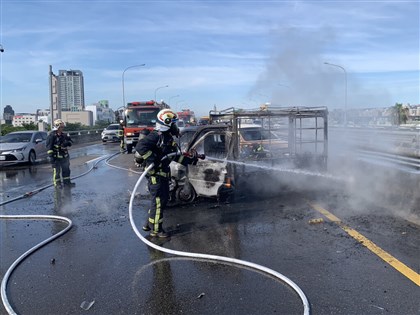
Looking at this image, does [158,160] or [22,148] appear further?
[22,148]

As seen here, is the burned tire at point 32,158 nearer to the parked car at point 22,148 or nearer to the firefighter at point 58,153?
the parked car at point 22,148

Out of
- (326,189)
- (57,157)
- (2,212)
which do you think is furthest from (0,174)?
(326,189)

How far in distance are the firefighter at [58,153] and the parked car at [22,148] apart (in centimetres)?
631

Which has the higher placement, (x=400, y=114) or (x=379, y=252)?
(x=400, y=114)

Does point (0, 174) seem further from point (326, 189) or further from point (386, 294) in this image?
point (386, 294)

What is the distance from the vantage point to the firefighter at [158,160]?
5.56 meters

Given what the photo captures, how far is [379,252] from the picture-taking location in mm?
4641

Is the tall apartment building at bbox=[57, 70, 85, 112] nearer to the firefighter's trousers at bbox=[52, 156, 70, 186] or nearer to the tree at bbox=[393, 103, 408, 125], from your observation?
the firefighter's trousers at bbox=[52, 156, 70, 186]

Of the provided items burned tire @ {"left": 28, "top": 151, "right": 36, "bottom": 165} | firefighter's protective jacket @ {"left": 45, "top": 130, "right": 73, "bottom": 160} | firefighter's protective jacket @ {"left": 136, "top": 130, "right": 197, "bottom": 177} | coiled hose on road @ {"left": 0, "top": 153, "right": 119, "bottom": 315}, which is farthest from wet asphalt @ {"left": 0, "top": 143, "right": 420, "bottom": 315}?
burned tire @ {"left": 28, "top": 151, "right": 36, "bottom": 165}

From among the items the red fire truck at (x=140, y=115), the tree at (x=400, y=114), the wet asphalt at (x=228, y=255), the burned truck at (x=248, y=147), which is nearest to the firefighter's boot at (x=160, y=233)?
the wet asphalt at (x=228, y=255)

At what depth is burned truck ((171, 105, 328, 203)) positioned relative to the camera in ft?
24.3

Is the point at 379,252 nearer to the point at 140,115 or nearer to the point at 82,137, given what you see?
the point at 140,115

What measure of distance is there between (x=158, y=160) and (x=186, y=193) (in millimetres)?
2038

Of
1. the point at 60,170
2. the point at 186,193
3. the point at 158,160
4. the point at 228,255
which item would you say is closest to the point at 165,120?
the point at 158,160
